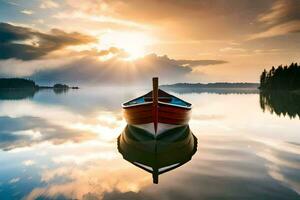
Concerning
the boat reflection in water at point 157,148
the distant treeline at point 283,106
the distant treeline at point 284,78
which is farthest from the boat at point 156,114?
the distant treeline at point 284,78

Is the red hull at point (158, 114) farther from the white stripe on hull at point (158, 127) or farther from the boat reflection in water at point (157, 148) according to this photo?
the boat reflection in water at point (157, 148)

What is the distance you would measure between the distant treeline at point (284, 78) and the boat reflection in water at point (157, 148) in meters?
116

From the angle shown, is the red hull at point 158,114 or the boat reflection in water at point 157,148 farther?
the red hull at point 158,114

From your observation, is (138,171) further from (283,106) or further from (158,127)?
(283,106)

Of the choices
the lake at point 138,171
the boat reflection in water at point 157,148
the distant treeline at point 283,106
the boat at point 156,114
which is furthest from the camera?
the distant treeline at point 283,106

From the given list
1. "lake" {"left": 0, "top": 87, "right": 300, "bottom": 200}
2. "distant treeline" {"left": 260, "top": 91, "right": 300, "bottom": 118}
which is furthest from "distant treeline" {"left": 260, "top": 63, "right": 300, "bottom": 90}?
"lake" {"left": 0, "top": 87, "right": 300, "bottom": 200}

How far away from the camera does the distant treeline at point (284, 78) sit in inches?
4801

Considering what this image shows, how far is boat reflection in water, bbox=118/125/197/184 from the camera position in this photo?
512 inches

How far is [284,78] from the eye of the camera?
128875 mm

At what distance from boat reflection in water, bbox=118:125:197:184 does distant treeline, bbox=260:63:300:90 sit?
115569mm

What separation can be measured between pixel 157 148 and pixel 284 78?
418 ft

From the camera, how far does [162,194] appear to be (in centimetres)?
952

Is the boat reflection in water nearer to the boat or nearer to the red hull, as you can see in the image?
the boat

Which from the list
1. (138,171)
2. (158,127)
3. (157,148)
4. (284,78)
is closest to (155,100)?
(158,127)
